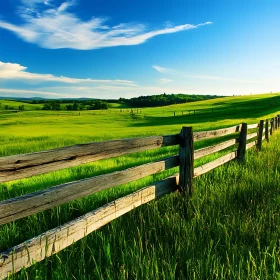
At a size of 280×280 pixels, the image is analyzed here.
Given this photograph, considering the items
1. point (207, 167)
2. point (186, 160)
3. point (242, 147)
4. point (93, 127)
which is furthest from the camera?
point (93, 127)

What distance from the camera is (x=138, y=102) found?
175m

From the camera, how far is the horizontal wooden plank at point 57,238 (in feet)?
7.86

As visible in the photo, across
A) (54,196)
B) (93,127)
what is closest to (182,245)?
(54,196)

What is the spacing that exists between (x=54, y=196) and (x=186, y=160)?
2.83m

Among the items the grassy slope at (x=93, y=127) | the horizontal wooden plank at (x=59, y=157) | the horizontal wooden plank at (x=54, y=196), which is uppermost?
the horizontal wooden plank at (x=59, y=157)

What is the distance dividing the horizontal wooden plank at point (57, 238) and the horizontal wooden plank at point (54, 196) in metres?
0.23

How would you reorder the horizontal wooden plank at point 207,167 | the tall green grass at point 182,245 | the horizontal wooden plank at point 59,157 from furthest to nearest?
the horizontal wooden plank at point 207,167 < the tall green grass at point 182,245 < the horizontal wooden plank at point 59,157

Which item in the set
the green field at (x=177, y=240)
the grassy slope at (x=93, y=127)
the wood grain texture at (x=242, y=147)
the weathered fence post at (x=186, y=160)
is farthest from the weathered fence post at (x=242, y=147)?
the grassy slope at (x=93, y=127)

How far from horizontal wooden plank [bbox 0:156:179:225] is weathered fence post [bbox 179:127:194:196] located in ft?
4.03

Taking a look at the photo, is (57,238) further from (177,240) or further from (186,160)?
(186,160)

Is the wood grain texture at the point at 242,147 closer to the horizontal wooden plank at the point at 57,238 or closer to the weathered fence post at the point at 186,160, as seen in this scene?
the weathered fence post at the point at 186,160

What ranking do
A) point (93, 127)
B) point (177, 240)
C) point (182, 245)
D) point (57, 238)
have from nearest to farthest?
1. point (57, 238)
2. point (182, 245)
3. point (177, 240)
4. point (93, 127)

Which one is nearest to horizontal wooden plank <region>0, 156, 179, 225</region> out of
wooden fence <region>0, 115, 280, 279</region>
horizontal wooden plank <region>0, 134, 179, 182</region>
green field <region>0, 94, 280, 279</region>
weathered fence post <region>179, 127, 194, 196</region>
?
wooden fence <region>0, 115, 280, 279</region>

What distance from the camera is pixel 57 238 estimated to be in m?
2.80
